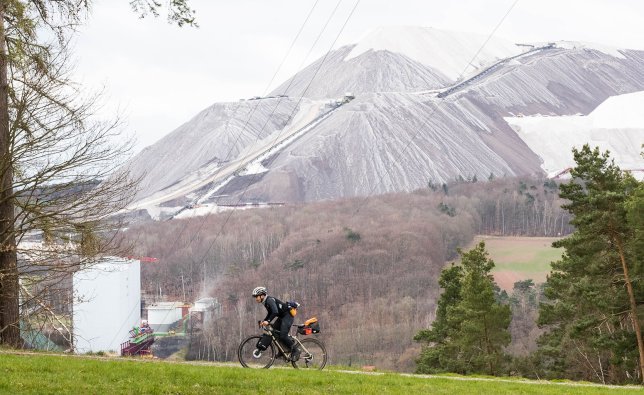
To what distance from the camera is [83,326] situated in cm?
8062

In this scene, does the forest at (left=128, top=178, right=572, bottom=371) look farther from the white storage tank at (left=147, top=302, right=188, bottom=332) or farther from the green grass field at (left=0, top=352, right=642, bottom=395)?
the green grass field at (left=0, top=352, right=642, bottom=395)

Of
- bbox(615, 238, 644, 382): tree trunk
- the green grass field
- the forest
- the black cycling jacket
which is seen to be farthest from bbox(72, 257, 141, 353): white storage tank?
the green grass field

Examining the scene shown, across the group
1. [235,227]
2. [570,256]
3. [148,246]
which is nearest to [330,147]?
[235,227]

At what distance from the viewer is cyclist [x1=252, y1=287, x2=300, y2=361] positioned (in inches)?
606

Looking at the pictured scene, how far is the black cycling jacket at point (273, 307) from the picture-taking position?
1545 centimetres

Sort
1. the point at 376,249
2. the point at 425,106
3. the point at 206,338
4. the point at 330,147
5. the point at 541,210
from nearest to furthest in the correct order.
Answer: the point at 206,338, the point at 376,249, the point at 541,210, the point at 330,147, the point at 425,106

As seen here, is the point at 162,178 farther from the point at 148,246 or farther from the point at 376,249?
the point at 376,249

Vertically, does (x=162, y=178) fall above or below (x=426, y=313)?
above

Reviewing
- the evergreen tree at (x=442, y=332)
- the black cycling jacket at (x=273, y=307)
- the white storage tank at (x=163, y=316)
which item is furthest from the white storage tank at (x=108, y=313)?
the black cycling jacket at (x=273, y=307)

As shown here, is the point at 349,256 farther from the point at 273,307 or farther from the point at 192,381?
the point at 192,381

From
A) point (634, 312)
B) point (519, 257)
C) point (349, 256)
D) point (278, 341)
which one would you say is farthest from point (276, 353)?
point (519, 257)

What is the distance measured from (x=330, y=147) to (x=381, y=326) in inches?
3696

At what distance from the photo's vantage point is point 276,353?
16.1 m

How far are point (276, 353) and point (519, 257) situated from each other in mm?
107292
